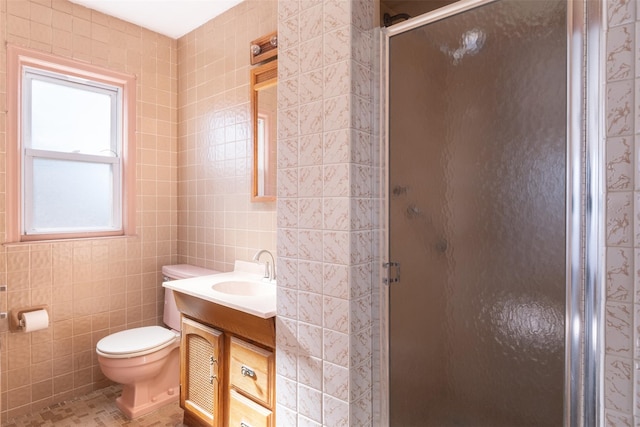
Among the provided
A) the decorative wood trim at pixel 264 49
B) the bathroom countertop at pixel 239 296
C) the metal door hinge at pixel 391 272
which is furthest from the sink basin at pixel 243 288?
the decorative wood trim at pixel 264 49

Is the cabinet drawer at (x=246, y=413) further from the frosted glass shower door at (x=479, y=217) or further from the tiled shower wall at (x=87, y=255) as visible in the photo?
the tiled shower wall at (x=87, y=255)

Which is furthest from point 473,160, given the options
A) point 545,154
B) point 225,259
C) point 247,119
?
point 225,259

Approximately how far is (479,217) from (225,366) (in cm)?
138

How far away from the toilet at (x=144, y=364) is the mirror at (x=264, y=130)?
2.55 ft

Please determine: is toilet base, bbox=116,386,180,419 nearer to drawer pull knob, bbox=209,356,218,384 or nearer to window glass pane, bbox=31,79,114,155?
drawer pull knob, bbox=209,356,218,384

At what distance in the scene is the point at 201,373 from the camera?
1881 millimetres

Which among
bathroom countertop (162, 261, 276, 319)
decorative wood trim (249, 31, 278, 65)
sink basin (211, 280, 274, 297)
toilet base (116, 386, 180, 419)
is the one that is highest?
decorative wood trim (249, 31, 278, 65)

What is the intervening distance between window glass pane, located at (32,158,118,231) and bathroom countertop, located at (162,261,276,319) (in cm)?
103

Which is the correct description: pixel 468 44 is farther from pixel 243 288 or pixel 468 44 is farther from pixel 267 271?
pixel 243 288

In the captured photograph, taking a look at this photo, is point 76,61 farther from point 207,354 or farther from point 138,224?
point 207,354

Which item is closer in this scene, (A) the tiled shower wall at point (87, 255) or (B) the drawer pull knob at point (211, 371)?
(B) the drawer pull knob at point (211, 371)

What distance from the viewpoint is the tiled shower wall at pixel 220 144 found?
228cm

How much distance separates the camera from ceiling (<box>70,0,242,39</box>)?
2.34 metres

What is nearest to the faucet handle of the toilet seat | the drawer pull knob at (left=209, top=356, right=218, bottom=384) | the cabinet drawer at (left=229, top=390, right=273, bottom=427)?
the drawer pull knob at (left=209, top=356, right=218, bottom=384)
